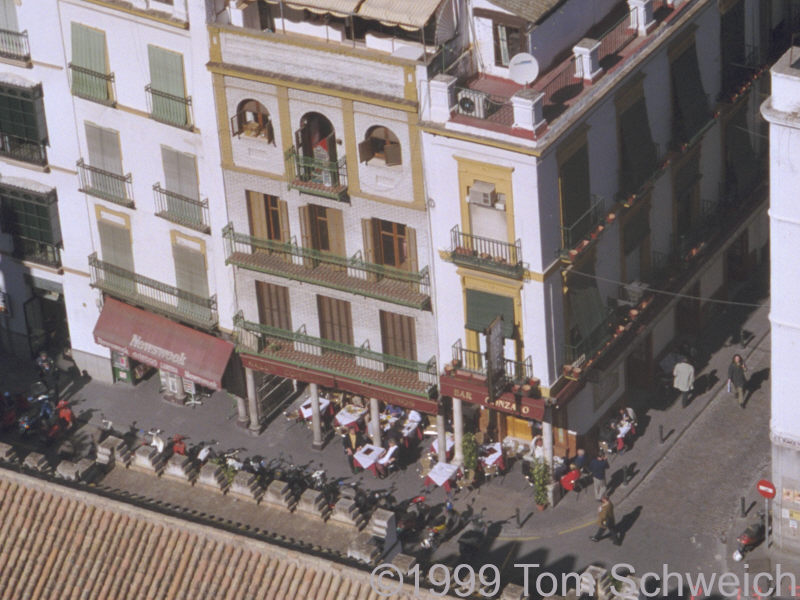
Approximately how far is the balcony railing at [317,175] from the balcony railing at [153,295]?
8.86 m

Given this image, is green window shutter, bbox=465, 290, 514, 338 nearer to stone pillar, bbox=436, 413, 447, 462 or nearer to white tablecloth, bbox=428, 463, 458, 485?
stone pillar, bbox=436, 413, 447, 462

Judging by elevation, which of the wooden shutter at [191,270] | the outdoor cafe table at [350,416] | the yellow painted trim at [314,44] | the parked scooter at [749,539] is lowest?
the parked scooter at [749,539]

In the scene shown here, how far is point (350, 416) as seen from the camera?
299ft

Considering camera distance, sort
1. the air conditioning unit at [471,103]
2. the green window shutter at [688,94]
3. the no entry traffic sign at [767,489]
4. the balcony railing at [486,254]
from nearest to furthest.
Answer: the air conditioning unit at [471,103], the no entry traffic sign at [767,489], the balcony railing at [486,254], the green window shutter at [688,94]

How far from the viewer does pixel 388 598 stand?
58875 millimetres

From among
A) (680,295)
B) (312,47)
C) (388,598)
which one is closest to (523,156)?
(312,47)

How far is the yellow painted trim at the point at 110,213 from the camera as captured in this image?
9169cm

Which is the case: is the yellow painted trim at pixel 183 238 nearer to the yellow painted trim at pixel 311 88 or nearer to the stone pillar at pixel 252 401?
the stone pillar at pixel 252 401

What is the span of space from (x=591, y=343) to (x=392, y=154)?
1183 centimetres

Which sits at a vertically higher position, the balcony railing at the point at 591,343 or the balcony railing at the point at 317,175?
the balcony railing at the point at 317,175

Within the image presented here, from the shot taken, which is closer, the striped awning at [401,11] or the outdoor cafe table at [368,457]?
the striped awning at [401,11]

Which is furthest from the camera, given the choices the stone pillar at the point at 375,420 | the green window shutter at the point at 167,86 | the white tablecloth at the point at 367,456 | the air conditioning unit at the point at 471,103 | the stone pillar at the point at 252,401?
the stone pillar at the point at 252,401

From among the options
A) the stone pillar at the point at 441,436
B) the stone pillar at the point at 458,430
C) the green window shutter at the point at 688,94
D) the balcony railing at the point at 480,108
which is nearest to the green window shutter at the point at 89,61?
the balcony railing at the point at 480,108

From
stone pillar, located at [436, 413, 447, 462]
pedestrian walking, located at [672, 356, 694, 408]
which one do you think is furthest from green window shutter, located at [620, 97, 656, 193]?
stone pillar, located at [436, 413, 447, 462]
